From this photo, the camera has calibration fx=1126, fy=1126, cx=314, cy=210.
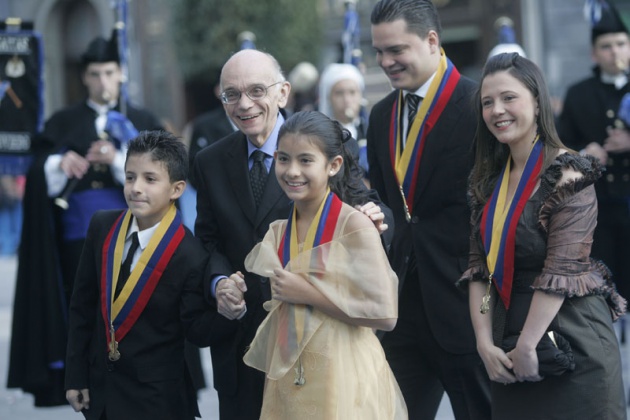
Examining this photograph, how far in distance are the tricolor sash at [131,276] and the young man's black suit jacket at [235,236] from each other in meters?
0.17

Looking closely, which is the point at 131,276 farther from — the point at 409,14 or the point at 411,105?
the point at 409,14

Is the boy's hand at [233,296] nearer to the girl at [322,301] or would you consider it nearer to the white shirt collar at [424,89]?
the girl at [322,301]

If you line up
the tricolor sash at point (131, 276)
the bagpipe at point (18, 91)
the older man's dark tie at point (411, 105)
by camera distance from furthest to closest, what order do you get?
1. the bagpipe at point (18, 91)
2. the older man's dark tie at point (411, 105)
3. the tricolor sash at point (131, 276)

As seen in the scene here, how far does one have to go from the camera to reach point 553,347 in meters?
3.58

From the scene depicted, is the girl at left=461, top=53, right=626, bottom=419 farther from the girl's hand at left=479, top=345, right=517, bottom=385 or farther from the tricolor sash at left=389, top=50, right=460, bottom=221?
the tricolor sash at left=389, top=50, right=460, bottom=221

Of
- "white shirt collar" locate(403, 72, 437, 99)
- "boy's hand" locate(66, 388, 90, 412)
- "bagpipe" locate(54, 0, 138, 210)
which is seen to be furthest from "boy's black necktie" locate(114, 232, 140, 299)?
"bagpipe" locate(54, 0, 138, 210)

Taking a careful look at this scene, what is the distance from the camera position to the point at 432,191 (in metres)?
4.38

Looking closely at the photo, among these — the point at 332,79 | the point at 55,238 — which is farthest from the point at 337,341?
the point at 332,79

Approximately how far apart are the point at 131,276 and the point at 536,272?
1509 mm

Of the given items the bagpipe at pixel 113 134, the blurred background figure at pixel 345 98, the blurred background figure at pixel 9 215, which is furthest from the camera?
the blurred background figure at pixel 9 215

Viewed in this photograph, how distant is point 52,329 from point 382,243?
3326mm

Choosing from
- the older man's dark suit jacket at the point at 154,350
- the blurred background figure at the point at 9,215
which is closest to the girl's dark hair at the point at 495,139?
the older man's dark suit jacket at the point at 154,350

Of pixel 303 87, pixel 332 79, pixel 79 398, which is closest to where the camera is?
pixel 79 398

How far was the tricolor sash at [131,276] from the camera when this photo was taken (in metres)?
4.21
